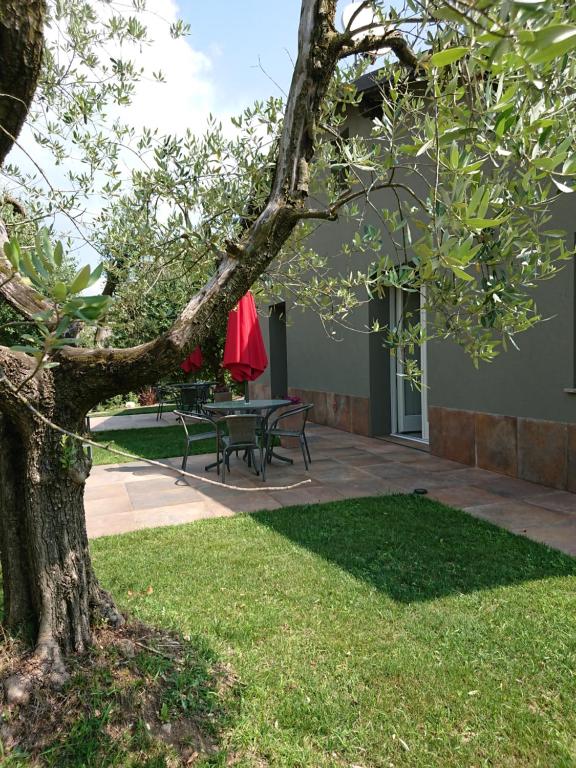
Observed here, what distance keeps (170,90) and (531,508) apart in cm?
478

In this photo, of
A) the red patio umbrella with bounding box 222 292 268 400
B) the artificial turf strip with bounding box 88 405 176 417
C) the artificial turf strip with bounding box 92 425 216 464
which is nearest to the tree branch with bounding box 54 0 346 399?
the red patio umbrella with bounding box 222 292 268 400

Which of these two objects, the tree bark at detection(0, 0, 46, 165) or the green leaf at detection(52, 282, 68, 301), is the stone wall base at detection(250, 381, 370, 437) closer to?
the tree bark at detection(0, 0, 46, 165)

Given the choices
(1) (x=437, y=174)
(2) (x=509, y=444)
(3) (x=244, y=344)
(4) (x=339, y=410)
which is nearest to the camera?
(1) (x=437, y=174)

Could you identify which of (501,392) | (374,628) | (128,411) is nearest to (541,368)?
(501,392)

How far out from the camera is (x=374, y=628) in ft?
10.4

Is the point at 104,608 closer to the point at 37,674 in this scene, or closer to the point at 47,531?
the point at 37,674

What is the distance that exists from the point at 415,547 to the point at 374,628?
1341 mm

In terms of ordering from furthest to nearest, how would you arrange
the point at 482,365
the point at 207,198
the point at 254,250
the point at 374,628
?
the point at 482,365 < the point at 207,198 < the point at 374,628 < the point at 254,250

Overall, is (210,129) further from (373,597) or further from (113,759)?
(113,759)

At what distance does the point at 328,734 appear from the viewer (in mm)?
2365

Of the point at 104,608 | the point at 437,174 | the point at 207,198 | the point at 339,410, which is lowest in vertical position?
the point at 104,608

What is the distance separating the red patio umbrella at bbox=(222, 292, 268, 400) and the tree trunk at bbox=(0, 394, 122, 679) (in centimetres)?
555

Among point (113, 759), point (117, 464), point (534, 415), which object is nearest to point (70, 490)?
point (113, 759)

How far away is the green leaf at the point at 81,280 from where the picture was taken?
1191mm
